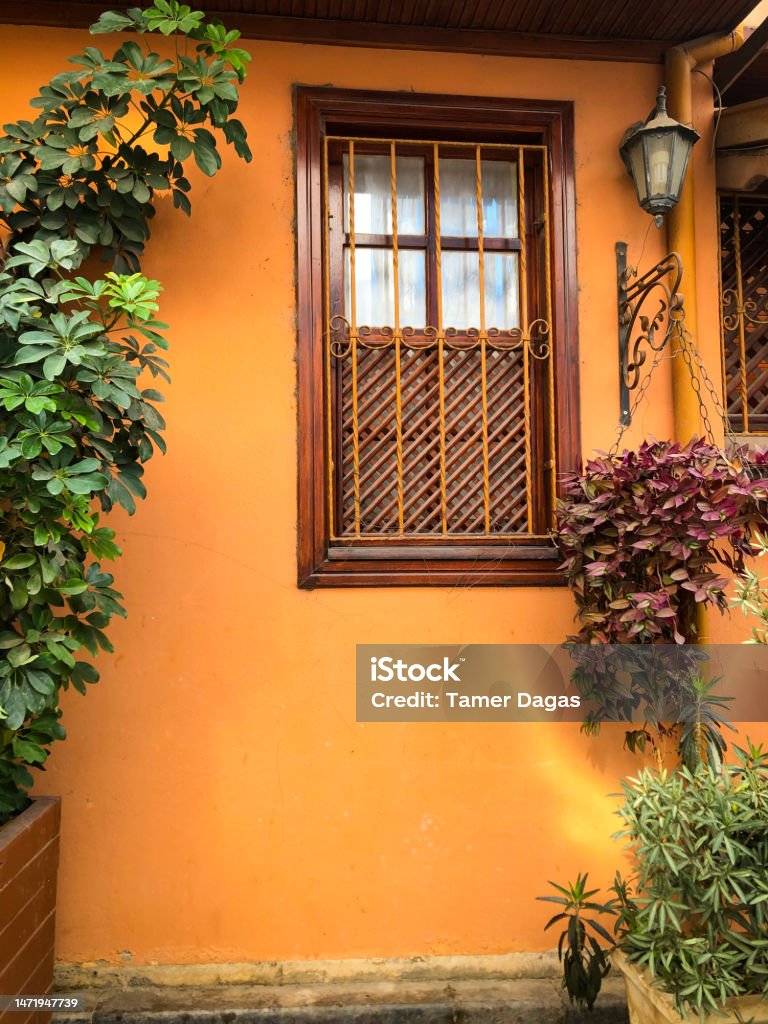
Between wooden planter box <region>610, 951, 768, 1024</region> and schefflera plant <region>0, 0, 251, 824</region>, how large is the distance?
6.46 feet

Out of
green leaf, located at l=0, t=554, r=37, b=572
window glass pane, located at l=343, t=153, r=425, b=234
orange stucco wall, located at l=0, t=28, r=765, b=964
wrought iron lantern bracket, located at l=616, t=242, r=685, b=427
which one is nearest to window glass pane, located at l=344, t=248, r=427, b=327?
window glass pane, located at l=343, t=153, r=425, b=234

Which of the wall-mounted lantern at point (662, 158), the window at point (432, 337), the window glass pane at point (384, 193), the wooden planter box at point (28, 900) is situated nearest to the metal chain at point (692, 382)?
the window at point (432, 337)

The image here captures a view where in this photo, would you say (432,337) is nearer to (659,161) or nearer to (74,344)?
(659,161)

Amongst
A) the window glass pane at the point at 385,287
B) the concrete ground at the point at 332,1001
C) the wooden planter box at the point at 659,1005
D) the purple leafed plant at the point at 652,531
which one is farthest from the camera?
the window glass pane at the point at 385,287

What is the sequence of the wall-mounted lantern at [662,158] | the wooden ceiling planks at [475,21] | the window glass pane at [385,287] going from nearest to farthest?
the wall-mounted lantern at [662,158] → the wooden ceiling planks at [475,21] → the window glass pane at [385,287]

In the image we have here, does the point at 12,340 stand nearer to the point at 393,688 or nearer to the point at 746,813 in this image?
the point at 393,688

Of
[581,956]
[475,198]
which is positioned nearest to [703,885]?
[581,956]

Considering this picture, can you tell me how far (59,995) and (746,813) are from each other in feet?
7.92

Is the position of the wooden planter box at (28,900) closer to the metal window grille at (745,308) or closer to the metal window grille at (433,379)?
the metal window grille at (433,379)

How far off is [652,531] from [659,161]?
1.38 meters

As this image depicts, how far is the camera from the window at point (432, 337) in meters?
3.23

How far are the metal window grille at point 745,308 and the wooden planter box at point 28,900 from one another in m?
3.15

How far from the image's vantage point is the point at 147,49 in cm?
315

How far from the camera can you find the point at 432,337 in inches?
132
